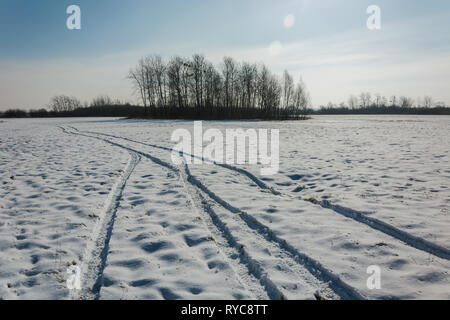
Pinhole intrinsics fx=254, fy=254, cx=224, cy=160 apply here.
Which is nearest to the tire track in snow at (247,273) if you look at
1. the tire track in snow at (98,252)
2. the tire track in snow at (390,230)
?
the tire track in snow at (98,252)

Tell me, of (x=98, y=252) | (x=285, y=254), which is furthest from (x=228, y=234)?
(x=98, y=252)

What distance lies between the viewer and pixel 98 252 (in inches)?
163

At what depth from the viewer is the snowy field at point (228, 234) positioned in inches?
129

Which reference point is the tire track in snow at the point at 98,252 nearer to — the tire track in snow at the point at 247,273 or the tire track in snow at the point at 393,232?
the tire track in snow at the point at 247,273

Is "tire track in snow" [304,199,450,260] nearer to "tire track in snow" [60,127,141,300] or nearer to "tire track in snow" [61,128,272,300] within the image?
"tire track in snow" [61,128,272,300]

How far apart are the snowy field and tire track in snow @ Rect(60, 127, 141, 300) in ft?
0.08

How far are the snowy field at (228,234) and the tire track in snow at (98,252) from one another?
23 mm

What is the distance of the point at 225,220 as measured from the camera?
16.9ft

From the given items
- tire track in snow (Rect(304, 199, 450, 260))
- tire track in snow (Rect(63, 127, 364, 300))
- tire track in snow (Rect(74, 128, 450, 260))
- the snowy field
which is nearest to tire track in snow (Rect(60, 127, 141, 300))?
the snowy field

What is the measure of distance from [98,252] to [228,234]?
2.19 metres

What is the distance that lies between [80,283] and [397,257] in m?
4.54

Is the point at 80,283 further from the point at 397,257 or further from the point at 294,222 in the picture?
the point at 397,257

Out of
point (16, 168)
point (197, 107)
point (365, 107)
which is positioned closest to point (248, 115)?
point (197, 107)

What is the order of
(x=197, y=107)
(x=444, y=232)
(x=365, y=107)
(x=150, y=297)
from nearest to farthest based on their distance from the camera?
(x=150, y=297)
(x=444, y=232)
(x=197, y=107)
(x=365, y=107)
